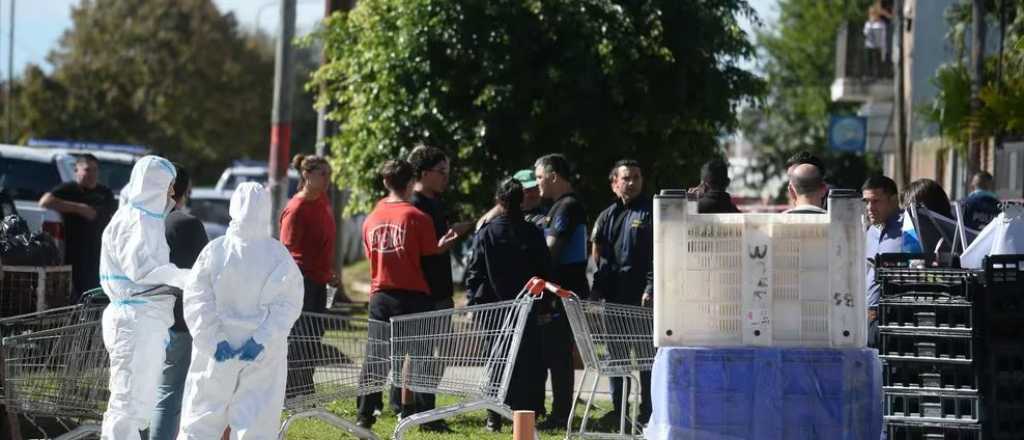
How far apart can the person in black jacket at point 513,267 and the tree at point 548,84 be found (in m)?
6.25

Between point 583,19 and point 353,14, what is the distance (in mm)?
2883

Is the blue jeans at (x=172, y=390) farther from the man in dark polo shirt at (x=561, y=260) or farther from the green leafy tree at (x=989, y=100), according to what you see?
the green leafy tree at (x=989, y=100)

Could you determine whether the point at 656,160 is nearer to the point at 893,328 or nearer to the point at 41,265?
the point at 41,265

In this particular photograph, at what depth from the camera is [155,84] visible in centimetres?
5888

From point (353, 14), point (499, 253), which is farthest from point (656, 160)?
point (499, 253)

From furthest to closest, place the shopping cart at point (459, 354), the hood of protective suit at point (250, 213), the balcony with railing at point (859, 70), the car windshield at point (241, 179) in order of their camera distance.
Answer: the balcony with railing at point (859, 70)
the car windshield at point (241, 179)
the shopping cart at point (459, 354)
the hood of protective suit at point (250, 213)

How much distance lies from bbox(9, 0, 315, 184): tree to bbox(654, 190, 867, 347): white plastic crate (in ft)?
171

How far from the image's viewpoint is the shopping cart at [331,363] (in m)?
8.98

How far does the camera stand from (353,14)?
18406 mm

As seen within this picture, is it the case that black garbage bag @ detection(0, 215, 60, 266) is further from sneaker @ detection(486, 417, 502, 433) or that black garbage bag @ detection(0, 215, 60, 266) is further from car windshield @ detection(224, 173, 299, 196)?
car windshield @ detection(224, 173, 299, 196)

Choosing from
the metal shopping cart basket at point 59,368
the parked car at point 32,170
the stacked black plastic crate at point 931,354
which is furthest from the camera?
the parked car at point 32,170

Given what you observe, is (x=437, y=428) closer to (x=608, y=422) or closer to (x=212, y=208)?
(x=608, y=422)

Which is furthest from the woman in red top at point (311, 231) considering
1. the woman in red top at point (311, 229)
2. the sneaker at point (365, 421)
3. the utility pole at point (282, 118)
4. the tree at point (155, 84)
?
the tree at point (155, 84)

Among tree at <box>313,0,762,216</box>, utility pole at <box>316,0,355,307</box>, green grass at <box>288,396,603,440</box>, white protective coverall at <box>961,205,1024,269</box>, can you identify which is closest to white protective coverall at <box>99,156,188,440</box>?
green grass at <box>288,396,603,440</box>
